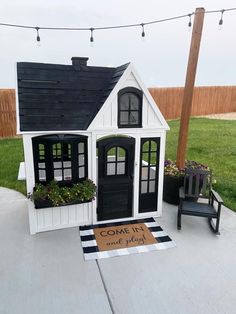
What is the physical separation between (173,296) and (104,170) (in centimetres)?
231

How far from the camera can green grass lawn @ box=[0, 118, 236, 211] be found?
6.63 m

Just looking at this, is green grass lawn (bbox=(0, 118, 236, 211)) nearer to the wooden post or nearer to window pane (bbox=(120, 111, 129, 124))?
the wooden post

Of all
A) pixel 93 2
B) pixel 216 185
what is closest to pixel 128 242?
pixel 216 185

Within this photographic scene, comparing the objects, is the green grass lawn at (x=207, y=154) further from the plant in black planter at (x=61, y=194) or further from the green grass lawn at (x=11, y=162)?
the plant in black planter at (x=61, y=194)

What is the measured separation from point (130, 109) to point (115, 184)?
141cm

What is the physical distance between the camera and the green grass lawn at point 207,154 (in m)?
6.63

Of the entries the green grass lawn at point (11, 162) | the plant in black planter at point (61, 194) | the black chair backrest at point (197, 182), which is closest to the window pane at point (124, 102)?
the plant in black planter at point (61, 194)

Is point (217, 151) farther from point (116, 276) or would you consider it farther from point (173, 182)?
point (116, 276)

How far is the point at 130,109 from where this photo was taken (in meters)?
4.43

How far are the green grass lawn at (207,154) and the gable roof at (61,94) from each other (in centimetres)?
291

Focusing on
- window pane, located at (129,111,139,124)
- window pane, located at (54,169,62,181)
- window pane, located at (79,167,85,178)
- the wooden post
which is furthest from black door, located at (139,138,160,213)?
window pane, located at (54,169,62,181)

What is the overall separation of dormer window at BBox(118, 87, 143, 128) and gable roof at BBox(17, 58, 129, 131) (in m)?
0.30

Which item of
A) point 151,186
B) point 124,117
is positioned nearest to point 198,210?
point 151,186

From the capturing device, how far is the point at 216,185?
6.65 meters
